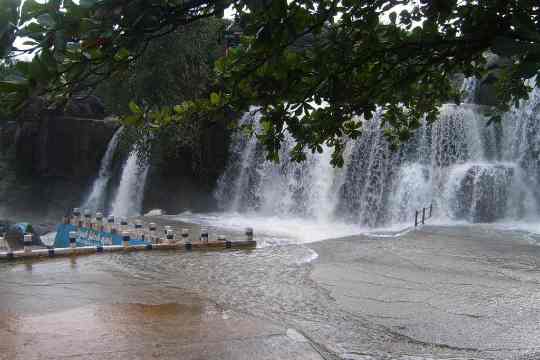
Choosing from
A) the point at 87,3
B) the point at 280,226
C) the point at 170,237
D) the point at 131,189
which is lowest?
the point at 280,226

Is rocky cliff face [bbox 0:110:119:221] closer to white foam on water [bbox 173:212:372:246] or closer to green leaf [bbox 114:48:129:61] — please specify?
white foam on water [bbox 173:212:372:246]

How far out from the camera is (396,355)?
4516mm

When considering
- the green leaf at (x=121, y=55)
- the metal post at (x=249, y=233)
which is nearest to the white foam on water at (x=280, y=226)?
the metal post at (x=249, y=233)

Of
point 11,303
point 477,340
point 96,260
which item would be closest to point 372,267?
point 477,340

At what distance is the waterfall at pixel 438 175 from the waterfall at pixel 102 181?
24.8 ft

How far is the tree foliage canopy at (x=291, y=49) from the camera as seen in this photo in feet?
7.17

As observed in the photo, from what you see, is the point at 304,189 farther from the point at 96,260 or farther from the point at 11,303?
the point at 11,303

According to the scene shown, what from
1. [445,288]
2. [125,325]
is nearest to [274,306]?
[125,325]

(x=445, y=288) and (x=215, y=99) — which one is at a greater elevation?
(x=215, y=99)

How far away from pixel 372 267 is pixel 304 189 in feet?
31.7

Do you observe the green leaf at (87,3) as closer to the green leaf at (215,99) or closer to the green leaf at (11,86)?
the green leaf at (11,86)

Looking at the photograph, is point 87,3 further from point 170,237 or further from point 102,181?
point 102,181

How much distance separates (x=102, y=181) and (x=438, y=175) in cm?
1277

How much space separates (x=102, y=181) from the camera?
2225cm
